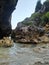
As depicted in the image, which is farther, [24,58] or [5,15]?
[5,15]

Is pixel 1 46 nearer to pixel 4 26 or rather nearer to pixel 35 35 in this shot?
pixel 4 26

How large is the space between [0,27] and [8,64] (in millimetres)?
24580

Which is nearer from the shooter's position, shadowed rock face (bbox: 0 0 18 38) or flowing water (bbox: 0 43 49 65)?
flowing water (bbox: 0 43 49 65)

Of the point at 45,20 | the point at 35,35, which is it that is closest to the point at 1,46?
the point at 35,35

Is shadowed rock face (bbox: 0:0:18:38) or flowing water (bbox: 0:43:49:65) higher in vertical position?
shadowed rock face (bbox: 0:0:18:38)

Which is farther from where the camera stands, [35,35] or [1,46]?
[35,35]

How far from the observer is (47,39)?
46.1 meters

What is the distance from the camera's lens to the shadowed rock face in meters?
40.0

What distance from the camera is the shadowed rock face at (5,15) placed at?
40000mm

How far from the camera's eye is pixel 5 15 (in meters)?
42.3

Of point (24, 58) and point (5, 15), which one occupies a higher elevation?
point (5, 15)

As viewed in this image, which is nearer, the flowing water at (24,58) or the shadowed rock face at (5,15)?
the flowing water at (24,58)

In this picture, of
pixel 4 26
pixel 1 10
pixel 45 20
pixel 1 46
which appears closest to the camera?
pixel 1 46

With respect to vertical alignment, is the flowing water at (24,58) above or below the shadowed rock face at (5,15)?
below
